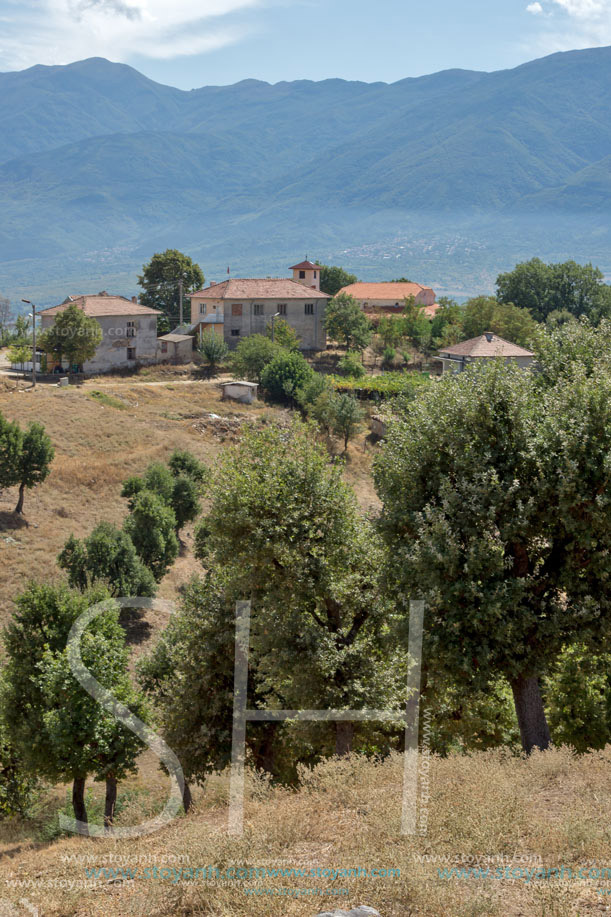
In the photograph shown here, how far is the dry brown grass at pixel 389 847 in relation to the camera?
935 cm

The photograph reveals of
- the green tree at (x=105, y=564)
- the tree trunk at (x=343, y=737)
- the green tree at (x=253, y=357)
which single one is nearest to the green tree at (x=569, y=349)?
the tree trunk at (x=343, y=737)

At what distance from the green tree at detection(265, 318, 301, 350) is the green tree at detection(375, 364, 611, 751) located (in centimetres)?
7154

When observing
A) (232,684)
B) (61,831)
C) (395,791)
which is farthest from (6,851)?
(395,791)

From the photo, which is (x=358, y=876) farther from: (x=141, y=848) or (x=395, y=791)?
(x=141, y=848)

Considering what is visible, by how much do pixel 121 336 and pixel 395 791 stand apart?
247ft

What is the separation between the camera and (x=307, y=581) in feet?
65.2

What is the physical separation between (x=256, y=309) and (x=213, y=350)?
12.5 meters

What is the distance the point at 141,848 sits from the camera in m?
12.6

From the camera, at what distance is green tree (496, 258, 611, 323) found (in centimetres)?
11206

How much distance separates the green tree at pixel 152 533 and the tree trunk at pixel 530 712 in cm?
2884

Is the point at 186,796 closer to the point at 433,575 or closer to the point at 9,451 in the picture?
the point at 433,575

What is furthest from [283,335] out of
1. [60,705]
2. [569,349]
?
[60,705]
